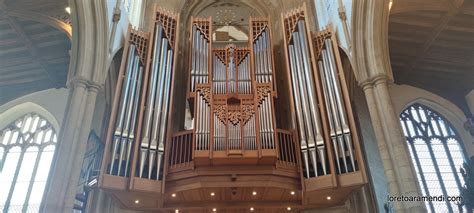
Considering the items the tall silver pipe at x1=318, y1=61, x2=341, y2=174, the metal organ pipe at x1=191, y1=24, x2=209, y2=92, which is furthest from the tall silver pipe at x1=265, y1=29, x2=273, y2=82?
the metal organ pipe at x1=191, y1=24, x2=209, y2=92

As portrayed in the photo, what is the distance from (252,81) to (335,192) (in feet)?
11.4

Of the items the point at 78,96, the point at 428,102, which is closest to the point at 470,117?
the point at 428,102

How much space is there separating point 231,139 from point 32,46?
24.8 feet

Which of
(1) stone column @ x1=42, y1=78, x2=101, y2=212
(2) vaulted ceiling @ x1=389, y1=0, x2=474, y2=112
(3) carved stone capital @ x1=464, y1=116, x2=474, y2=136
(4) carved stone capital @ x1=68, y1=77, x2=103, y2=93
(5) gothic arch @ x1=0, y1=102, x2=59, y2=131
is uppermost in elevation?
(2) vaulted ceiling @ x1=389, y1=0, x2=474, y2=112

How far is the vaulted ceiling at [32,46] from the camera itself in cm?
1057

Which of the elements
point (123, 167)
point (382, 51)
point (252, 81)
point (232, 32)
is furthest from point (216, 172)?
point (232, 32)

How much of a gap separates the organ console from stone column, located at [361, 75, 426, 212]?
0.62 m

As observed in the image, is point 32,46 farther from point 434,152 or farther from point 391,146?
point 434,152

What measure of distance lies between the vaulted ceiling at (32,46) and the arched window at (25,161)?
4.02ft

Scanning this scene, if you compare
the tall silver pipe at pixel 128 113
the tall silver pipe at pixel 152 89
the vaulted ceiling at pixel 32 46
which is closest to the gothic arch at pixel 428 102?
the tall silver pipe at pixel 152 89

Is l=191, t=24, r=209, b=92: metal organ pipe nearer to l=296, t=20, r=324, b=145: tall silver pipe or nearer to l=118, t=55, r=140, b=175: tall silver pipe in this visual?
l=118, t=55, r=140, b=175: tall silver pipe

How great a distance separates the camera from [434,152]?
12914 millimetres

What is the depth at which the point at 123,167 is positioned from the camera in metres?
8.75

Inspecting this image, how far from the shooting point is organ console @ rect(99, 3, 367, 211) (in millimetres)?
8812
